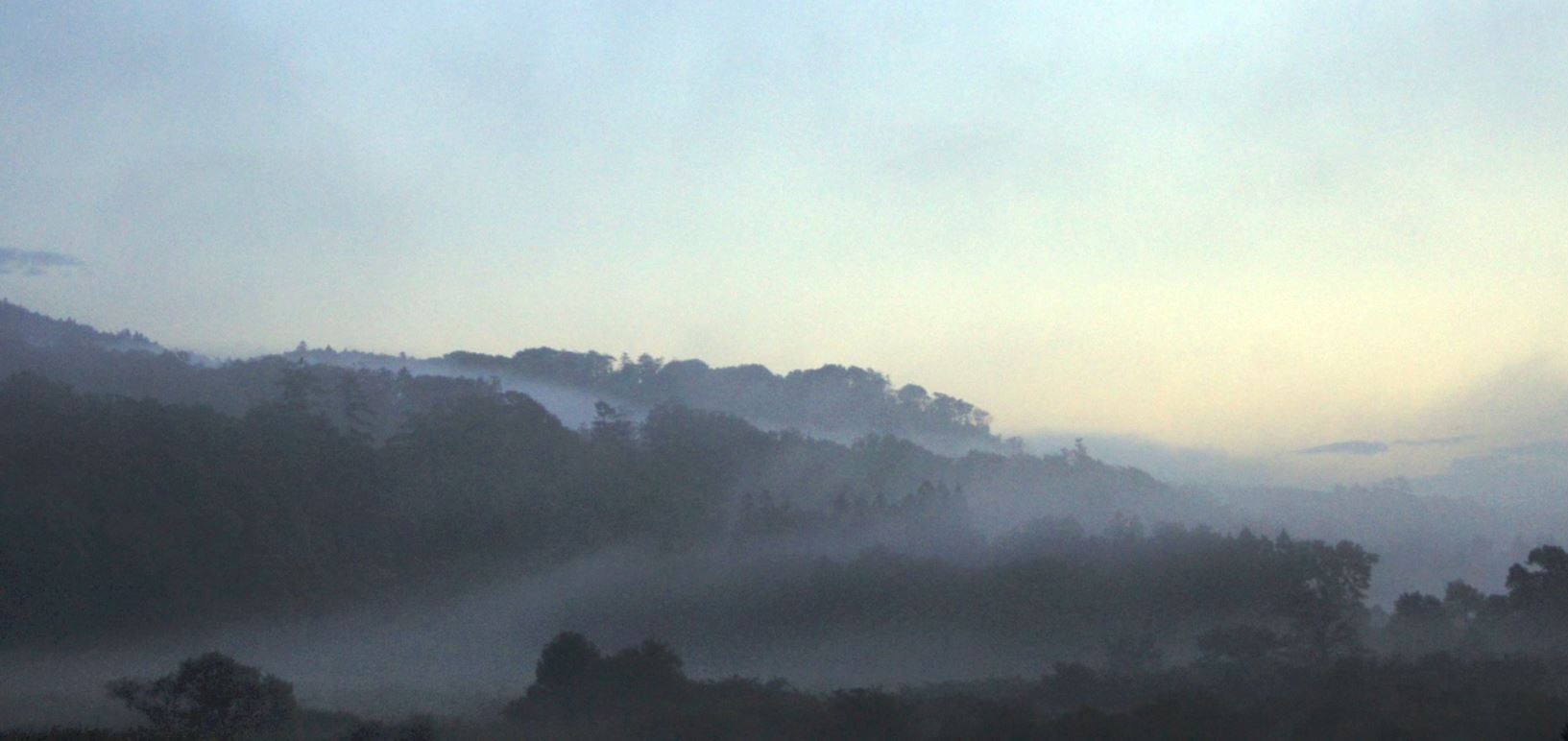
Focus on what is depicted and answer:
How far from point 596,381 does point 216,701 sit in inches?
4747

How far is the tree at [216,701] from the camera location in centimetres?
3559

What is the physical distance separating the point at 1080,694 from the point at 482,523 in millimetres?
50639

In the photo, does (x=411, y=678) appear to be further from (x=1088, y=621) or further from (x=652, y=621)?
(x=1088, y=621)

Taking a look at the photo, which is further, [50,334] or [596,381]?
[596,381]

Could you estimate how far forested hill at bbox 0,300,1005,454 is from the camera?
10900 centimetres

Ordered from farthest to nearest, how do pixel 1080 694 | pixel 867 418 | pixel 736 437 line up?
1. pixel 867 418
2. pixel 736 437
3. pixel 1080 694

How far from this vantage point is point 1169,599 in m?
64.9

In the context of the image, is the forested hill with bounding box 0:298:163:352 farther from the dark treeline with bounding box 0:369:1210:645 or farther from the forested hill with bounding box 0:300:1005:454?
the dark treeline with bounding box 0:369:1210:645

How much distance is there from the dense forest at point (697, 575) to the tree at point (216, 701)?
0.34 feet

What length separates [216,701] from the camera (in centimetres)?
3584

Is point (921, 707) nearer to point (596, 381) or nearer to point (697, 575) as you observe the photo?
point (697, 575)

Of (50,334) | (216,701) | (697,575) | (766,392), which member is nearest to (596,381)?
(766,392)

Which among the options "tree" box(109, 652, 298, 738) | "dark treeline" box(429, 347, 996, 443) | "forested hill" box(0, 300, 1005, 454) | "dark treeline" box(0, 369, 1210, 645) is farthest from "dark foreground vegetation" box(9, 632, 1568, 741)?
"dark treeline" box(429, 347, 996, 443)

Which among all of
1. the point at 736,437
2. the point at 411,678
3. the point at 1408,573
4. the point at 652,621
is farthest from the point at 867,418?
the point at 411,678
